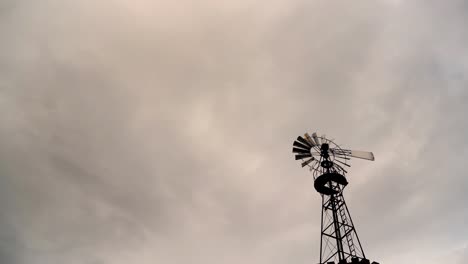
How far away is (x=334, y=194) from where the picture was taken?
37.6 m

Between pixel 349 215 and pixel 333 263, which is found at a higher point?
pixel 349 215

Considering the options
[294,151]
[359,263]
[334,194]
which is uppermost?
[294,151]

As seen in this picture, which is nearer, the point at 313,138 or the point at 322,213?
the point at 322,213

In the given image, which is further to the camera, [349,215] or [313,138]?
[313,138]

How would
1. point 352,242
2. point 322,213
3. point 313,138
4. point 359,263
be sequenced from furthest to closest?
1. point 313,138
2. point 322,213
3. point 352,242
4. point 359,263

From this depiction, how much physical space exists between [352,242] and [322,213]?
4.70 metres

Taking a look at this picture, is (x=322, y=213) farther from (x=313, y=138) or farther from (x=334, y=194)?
(x=313, y=138)

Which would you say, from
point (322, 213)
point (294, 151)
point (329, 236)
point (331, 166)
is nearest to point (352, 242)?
point (329, 236)

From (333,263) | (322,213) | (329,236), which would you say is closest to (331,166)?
(322,213)

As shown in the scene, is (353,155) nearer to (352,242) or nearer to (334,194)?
(334,194)

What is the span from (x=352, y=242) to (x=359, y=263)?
386cm

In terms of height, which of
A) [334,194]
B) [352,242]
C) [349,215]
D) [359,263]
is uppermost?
[334,194]

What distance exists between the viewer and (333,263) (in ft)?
103

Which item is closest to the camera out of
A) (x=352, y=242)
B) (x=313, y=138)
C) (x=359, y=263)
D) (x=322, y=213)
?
(x=359, y=263)
